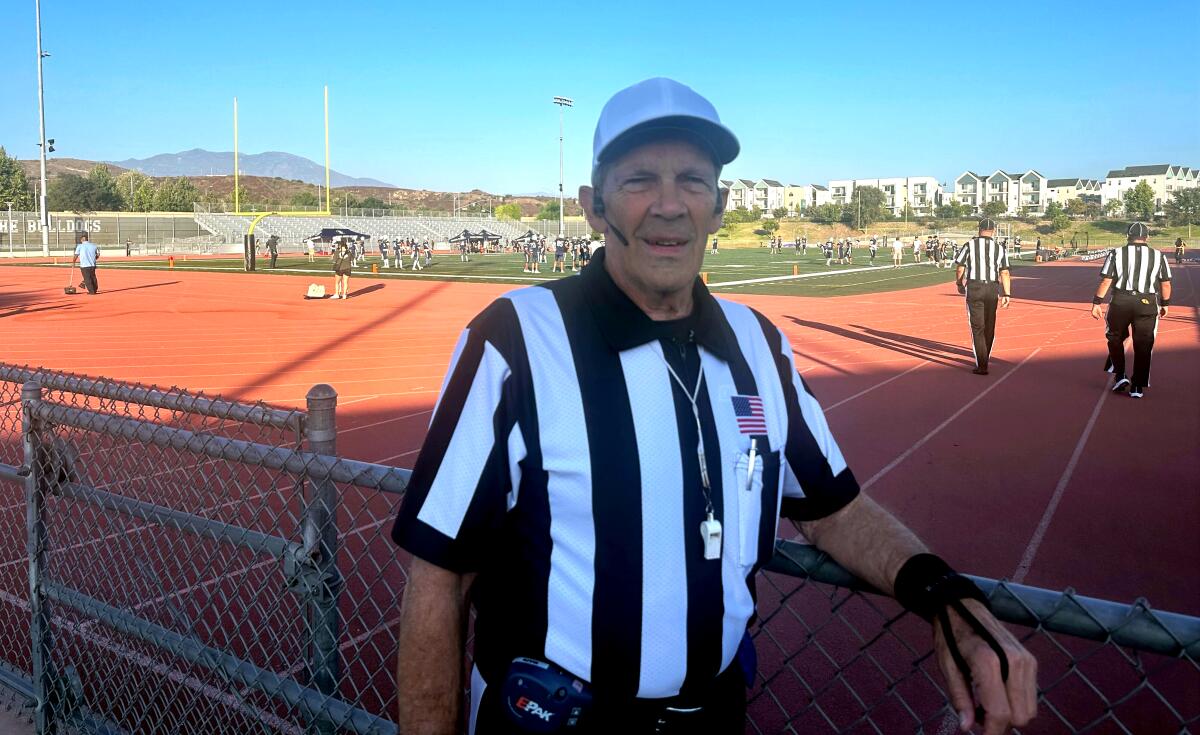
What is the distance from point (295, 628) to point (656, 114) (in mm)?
3740

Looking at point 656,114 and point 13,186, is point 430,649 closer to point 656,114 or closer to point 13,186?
point 656,114

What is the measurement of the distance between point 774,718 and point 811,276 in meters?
35.3

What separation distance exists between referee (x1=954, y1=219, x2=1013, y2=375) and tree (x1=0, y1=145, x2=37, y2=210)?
102 metres

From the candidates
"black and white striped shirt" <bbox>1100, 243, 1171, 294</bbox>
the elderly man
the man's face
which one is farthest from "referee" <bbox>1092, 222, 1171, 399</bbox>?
the elderly man

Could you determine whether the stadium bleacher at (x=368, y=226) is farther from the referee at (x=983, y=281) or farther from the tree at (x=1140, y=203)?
the tree at (x=1140, y=203)

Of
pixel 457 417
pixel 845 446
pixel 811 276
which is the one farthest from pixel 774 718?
pixel 811 276

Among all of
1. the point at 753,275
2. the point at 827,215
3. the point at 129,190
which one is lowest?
the point at 753,275

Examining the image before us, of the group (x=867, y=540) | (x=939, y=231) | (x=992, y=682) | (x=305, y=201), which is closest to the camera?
(x=992, y=682)

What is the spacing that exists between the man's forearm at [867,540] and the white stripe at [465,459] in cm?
75

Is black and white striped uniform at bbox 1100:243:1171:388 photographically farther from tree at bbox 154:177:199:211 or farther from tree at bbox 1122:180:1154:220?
tree at bbox 1122:180:1154:220

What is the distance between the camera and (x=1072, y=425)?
973cm

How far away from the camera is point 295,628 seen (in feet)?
15.3

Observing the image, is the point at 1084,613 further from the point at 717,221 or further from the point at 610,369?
the point at 717,221

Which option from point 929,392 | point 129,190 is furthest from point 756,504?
point 129,190
